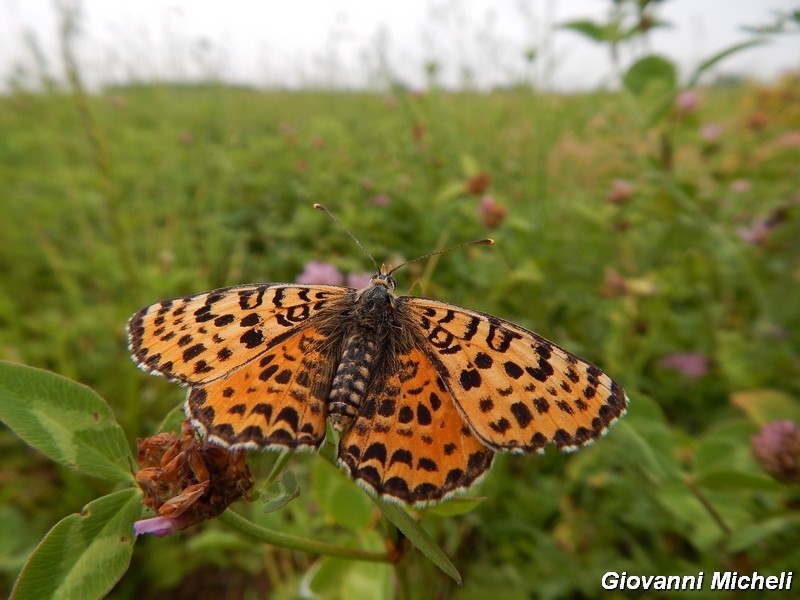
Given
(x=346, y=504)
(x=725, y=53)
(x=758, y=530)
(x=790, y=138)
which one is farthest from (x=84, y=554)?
(x=790, y=138)

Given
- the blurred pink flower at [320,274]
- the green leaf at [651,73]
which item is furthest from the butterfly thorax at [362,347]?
the green leaf at [651,73]

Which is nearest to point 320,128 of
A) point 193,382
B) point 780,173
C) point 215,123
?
point 215,123

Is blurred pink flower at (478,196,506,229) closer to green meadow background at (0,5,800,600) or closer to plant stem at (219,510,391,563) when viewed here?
green meadow background at (0,5,800,600)

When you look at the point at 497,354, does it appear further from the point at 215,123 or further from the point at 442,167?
the point at 215,123

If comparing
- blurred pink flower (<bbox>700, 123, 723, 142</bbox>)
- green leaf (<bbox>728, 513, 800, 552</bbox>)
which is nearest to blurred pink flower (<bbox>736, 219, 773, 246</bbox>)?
blurred pink flower (<bbox>700, 123, 723, 142</bbox>)

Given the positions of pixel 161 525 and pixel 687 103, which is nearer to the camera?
pixel 161 525

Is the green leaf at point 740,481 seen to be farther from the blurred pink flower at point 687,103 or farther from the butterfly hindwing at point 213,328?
the blurred pink flower at point 687,103

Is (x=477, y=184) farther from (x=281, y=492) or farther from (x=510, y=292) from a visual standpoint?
(x=281, y=492)
